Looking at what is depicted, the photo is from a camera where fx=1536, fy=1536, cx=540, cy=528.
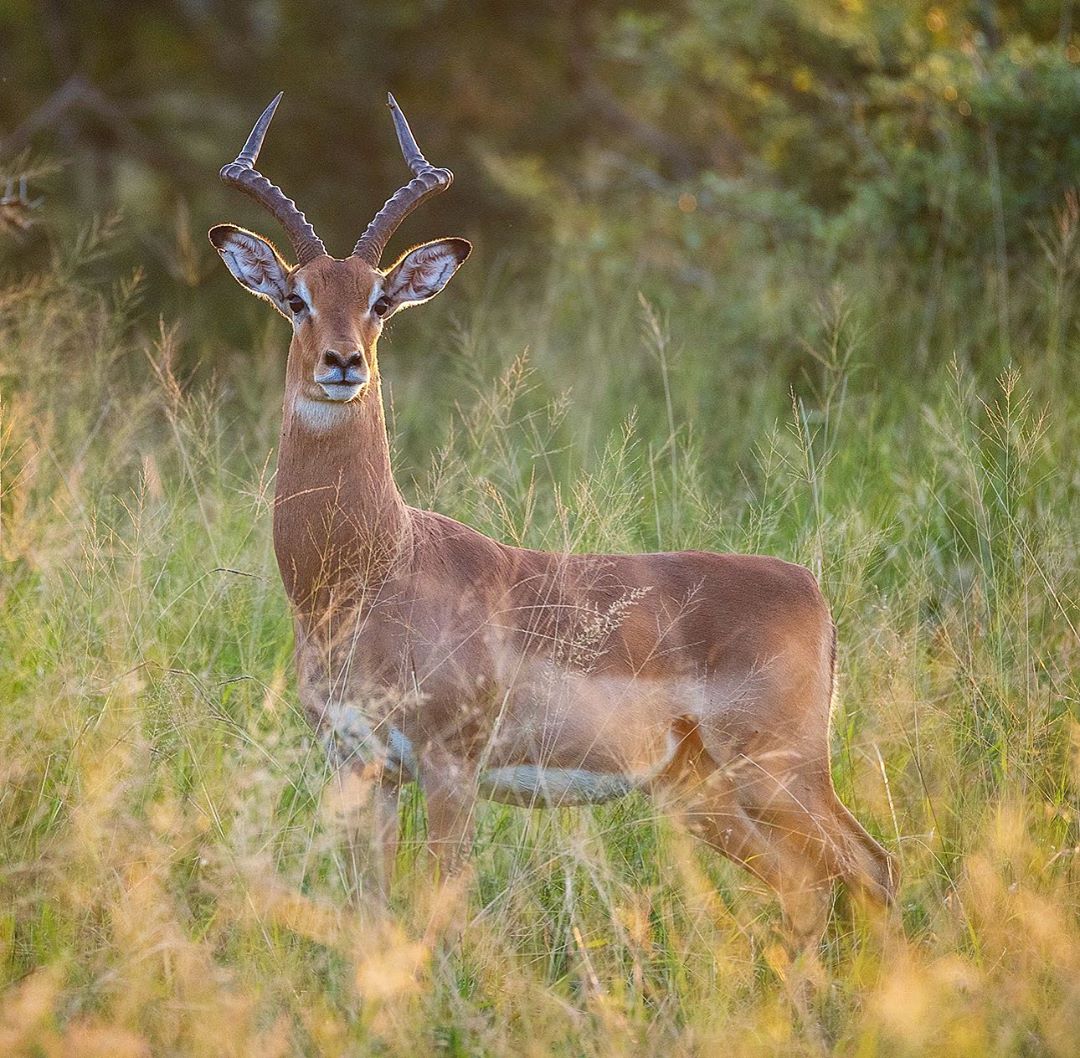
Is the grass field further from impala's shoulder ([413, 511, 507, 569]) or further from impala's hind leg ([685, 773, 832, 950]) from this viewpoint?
impala's shoulder ([413, 511, 507, 569])

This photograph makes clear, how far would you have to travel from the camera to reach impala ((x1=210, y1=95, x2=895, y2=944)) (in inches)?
177

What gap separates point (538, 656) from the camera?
4.73 m

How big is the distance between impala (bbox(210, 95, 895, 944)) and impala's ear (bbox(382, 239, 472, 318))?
24 cm

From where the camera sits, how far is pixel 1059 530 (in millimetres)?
5820

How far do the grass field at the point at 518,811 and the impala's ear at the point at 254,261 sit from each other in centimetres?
50

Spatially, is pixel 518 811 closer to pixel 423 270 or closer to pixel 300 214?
pixel 423 270

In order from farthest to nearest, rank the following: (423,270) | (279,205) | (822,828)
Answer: (423,270)
(279,205)
(822,828)

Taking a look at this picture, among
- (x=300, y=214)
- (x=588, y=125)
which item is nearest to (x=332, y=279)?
(x=300, y=214)

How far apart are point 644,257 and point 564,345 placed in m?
1.72

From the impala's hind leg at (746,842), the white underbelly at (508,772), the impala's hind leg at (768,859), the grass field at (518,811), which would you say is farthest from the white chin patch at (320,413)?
the impala's hind leg at (768,859)

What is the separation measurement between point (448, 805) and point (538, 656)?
56 centimetres

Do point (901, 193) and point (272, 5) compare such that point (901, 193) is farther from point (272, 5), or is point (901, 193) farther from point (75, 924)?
point (272, 5)

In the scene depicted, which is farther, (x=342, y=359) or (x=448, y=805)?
(x=342, y=359)

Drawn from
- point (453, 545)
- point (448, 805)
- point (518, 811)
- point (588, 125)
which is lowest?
point (588, 125)
